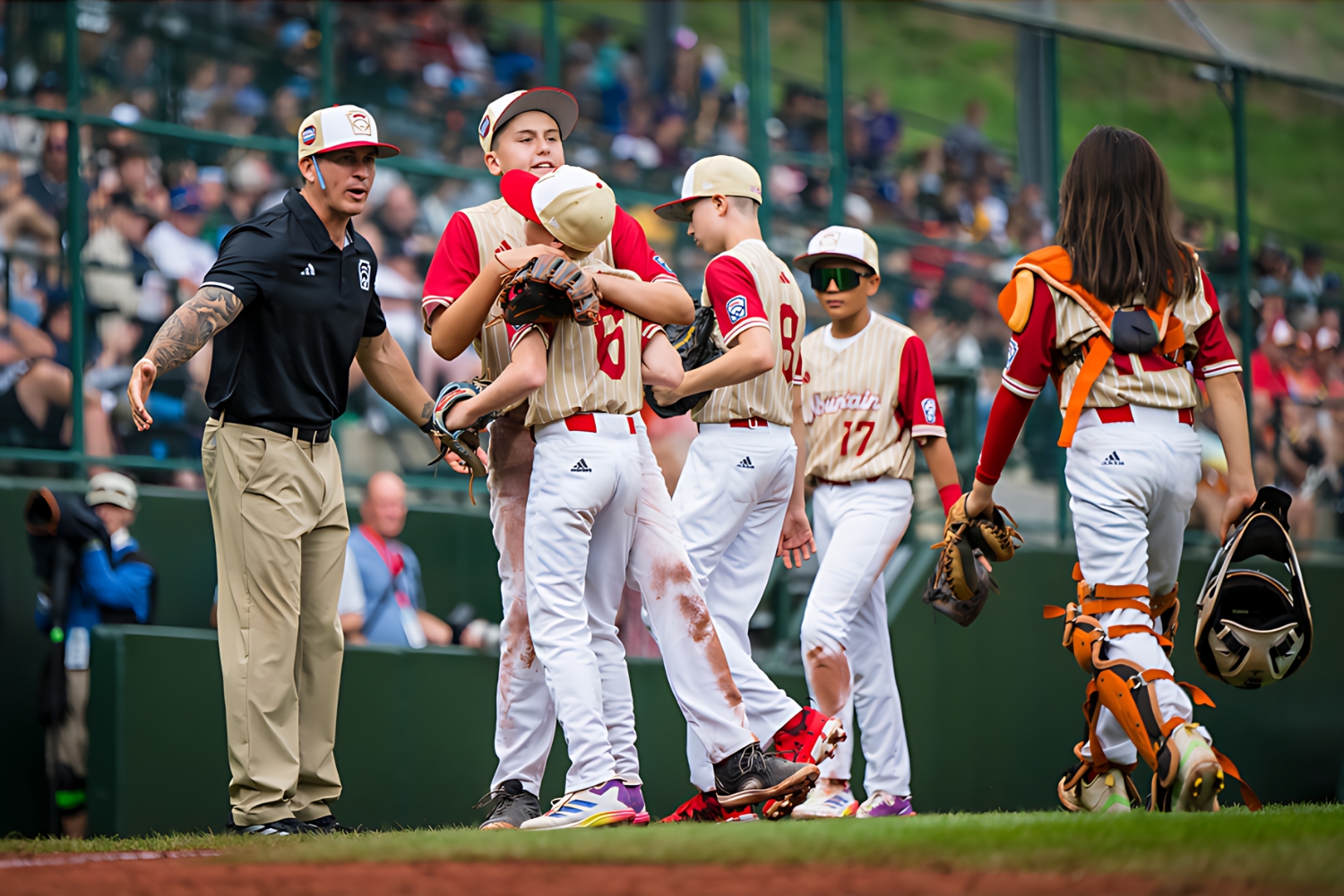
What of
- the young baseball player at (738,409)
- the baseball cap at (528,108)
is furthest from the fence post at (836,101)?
the baseball cap at (528,108)

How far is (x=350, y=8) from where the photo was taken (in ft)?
50.1

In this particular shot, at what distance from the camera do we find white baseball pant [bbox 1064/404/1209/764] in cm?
514

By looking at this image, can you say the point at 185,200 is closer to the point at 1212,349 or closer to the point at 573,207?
the point at 573,207

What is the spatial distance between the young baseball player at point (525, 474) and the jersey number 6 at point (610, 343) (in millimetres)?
67

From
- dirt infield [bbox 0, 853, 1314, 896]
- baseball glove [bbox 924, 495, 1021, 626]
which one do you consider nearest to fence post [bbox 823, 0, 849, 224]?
baseball glove [bbox 924, 495, 1021, 626]

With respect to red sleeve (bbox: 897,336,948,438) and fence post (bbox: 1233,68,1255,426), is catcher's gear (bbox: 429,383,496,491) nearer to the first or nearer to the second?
red sleeve (bbox: 897,336,948,438)

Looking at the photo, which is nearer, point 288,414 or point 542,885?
point 542,885

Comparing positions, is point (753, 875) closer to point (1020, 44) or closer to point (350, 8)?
point (1020, 44)

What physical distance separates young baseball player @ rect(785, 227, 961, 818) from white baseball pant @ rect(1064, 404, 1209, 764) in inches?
53.9

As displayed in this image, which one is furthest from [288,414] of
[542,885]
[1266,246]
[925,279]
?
[1266,246]

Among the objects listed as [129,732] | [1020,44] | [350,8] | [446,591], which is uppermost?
[350,8]

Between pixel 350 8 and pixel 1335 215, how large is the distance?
16.2m

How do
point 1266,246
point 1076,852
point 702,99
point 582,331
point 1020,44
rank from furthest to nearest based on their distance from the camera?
1. point 702,99
2. point 1266,246
3. point 1020,44
4. point 582,331
5. point 1076,852

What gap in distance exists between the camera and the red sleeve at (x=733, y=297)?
19.3ft
